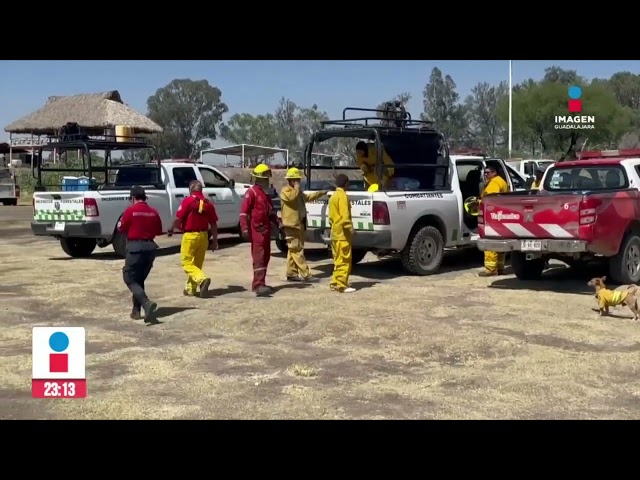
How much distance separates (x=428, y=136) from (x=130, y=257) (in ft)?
18.6

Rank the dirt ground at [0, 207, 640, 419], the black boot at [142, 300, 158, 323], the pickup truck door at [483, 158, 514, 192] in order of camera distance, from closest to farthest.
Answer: the dirt ground at [0, 207, 640, 419] < the black boot at [142, 300, 158, 323] < the pickup truck door at [483, 158, 514, 192]

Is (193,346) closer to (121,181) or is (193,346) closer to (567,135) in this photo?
(121,181)

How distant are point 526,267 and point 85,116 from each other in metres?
42.6

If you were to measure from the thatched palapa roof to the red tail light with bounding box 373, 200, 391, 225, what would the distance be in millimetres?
36723

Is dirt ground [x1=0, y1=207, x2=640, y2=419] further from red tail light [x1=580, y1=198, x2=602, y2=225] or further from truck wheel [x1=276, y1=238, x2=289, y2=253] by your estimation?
truck wheel [x1=276, y1=238, x2=289, y2=253]

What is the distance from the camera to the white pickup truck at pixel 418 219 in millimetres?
10625

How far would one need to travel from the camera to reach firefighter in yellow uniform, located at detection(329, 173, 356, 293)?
32.8 ft

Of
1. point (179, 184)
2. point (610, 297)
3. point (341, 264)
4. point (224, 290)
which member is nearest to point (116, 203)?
point (179, 184)

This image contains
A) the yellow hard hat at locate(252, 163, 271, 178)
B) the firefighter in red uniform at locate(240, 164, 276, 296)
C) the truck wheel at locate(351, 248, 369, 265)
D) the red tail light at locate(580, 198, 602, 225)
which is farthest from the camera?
the truck wheel at locate(351, 248, 369, 265)

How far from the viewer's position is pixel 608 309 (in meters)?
8.55

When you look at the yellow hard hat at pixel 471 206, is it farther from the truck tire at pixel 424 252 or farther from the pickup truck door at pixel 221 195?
the pickup truck door at pixel 221 195

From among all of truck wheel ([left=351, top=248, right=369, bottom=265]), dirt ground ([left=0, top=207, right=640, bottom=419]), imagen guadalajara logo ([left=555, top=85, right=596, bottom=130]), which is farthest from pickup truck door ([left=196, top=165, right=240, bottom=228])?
imagen guadalajara logo ([left=555, top=85, right=596, bottom=130])

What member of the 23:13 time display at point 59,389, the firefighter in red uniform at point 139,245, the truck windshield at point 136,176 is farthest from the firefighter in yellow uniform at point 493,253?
the 23:13 time display at point 59,389
